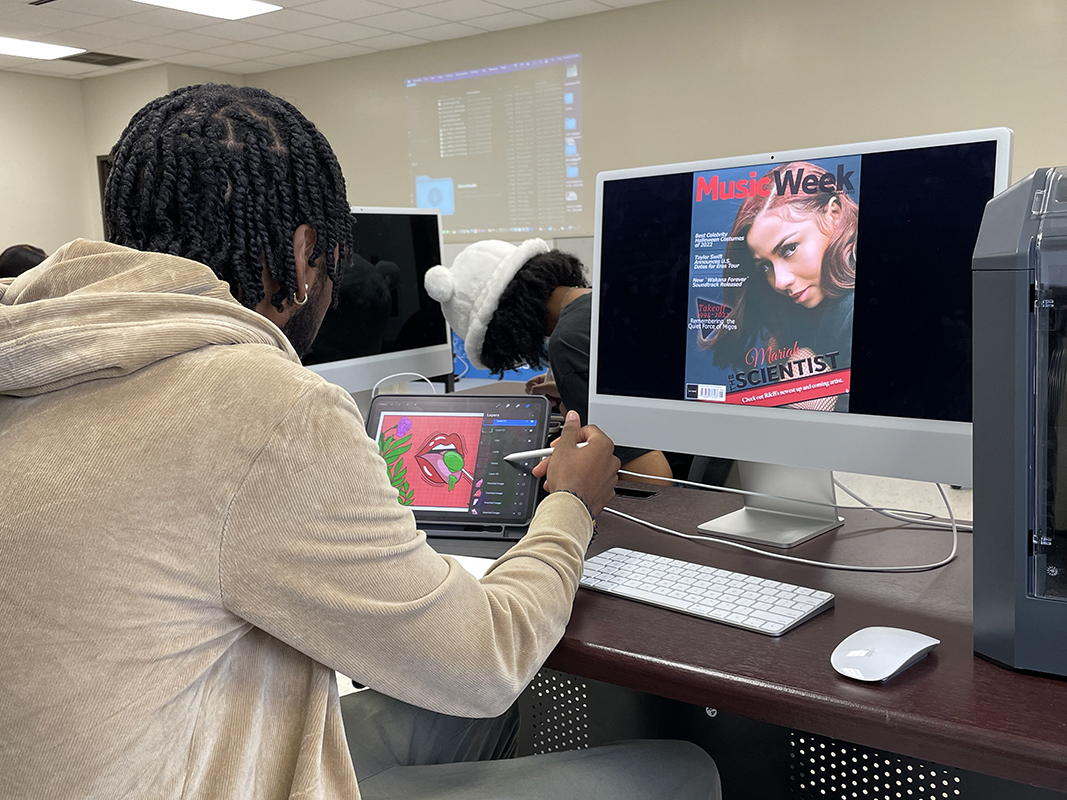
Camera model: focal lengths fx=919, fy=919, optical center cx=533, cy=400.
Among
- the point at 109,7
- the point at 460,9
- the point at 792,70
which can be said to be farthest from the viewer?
the point at 460,9

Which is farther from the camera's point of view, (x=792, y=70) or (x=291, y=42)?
(x=291, y=42)

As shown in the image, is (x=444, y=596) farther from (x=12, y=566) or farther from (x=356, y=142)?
(x=356, y=142)

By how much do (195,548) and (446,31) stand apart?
6215 mm

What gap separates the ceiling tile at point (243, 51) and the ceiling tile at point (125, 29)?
0.51m

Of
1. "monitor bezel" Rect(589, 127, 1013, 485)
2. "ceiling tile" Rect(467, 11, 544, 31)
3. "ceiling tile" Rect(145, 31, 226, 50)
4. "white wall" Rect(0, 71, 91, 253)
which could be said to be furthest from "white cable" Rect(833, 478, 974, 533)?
"white wall" Rect(0, 71, 91, 253)

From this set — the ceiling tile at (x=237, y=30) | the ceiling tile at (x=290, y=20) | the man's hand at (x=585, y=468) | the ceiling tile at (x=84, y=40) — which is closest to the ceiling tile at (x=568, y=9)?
the ceiling tile at (x=290, y=20)

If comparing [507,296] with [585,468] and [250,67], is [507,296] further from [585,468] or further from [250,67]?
[250,67]

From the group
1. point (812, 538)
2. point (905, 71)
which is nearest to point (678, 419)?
point (812, 538)

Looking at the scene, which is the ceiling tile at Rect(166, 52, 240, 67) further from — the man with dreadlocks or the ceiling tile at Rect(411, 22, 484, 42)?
the man with dreadlocks

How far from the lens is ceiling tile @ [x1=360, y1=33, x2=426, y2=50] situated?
6.41 metres

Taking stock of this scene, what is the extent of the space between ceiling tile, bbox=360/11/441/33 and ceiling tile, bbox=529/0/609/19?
704mm

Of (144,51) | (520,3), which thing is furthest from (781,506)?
(144,51)

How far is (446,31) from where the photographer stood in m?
6.27

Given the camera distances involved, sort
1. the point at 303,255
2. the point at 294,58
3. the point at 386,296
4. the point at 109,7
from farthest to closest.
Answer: the point at 294,58 → the point at 109,7 → the point at 386,296 → the point at 303,255
